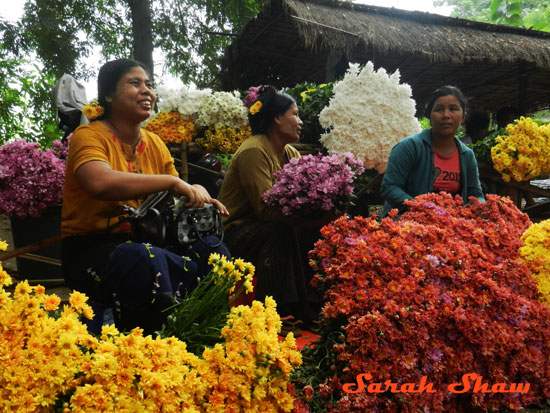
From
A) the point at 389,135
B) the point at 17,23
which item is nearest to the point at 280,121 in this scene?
the point at 389,135

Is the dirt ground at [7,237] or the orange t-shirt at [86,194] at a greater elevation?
the orange t-shirt at [86,194]

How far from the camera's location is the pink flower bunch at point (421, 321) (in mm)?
1961

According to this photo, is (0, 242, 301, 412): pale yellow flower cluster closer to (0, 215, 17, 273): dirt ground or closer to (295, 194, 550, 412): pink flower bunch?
(295, 194, 550, 412): pink flower bunch

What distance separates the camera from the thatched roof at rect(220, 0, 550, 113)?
6699 mm

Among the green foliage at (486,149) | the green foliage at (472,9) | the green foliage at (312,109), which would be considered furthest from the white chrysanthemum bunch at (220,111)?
the green foliage at (472,9)

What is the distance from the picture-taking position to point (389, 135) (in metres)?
4.40

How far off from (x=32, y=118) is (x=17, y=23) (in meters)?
2.26

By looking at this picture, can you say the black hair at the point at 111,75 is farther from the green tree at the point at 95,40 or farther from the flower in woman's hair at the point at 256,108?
the green tree at the point at 95,40

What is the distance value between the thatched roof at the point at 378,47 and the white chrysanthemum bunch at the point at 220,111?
2433 mm

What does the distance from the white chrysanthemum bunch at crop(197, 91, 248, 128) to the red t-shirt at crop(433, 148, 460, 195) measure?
1.90 metres

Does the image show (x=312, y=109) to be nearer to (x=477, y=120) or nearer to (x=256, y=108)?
(x=256, y=108)

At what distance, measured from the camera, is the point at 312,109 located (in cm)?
468

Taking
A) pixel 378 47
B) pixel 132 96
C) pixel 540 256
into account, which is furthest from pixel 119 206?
pixel 378 47

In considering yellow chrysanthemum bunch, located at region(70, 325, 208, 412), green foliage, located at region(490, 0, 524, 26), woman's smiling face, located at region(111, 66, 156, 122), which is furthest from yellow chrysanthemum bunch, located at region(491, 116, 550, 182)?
green foliage, located at region(490, 0, 524, 26)
